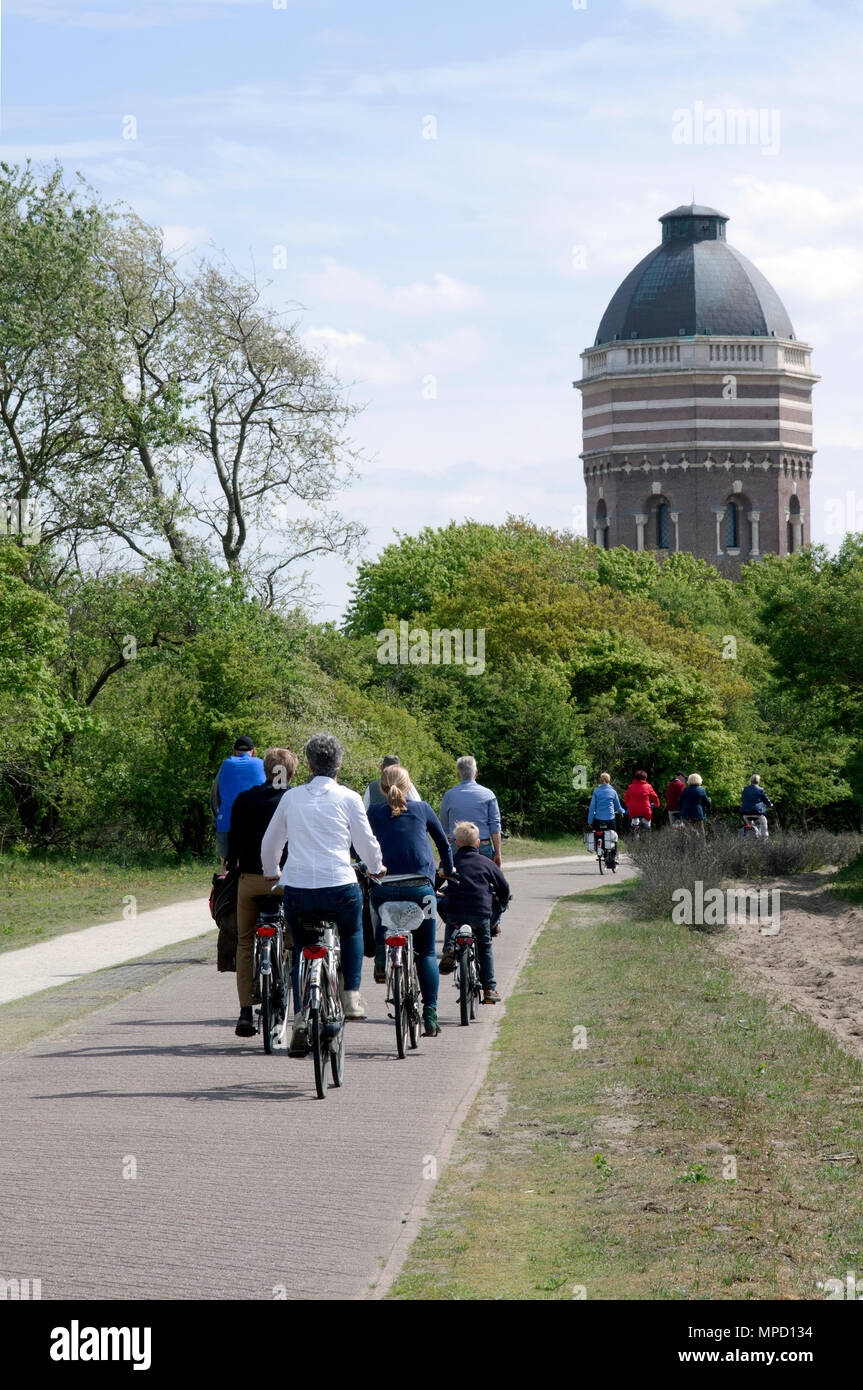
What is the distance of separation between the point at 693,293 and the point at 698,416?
7900 mm

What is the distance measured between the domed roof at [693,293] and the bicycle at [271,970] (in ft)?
325

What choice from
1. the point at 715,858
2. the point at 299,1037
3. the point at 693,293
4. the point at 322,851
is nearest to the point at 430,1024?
the point at 299,1037

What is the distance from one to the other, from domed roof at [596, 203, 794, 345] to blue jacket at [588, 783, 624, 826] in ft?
264

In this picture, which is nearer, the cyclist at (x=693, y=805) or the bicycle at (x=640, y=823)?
the cyclist at (x=693, y=805)

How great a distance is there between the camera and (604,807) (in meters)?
30.5

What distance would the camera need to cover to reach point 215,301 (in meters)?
40.3

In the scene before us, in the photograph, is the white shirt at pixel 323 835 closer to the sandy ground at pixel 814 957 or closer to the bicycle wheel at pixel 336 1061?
the bicycle wheel at pixel 336 1061

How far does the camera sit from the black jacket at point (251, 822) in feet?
38.0

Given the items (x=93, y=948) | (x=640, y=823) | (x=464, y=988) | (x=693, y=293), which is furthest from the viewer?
(x=693, y=293)

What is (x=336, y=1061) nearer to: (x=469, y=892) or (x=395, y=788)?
(x=395, y=788)

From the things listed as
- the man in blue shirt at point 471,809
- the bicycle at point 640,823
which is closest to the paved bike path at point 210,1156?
the man in blue shirt at point 471,809

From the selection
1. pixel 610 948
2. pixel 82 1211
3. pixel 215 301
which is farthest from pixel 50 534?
pixel 82 1211

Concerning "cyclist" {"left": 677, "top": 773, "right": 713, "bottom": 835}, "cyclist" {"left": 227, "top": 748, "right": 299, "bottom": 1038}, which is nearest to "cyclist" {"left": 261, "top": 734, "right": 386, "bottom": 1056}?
"cyclist" {"left": 227, "top": 748, "right": 299, "bottom": 1038}

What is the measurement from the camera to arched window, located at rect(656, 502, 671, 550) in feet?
351
